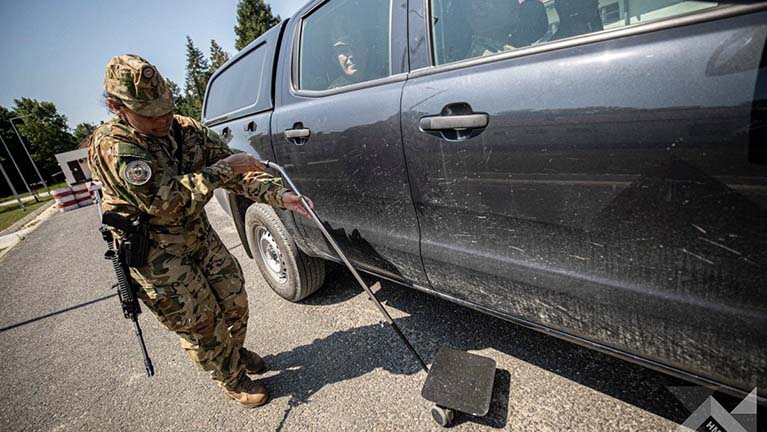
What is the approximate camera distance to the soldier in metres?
1.42

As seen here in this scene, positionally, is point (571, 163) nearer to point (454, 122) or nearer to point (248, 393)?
point (454, 122)

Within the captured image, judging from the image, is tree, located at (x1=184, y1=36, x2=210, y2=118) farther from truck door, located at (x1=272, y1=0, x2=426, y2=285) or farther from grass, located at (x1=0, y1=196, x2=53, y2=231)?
truck door, located at (x1=272, y1=0, x2=426, y2=285)

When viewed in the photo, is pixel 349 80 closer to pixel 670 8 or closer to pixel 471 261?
pixel 471 261

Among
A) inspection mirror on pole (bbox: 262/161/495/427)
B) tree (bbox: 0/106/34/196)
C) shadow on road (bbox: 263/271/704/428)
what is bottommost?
shadow on road (bbox: 263/271/704/428)

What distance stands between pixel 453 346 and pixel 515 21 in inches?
63.5

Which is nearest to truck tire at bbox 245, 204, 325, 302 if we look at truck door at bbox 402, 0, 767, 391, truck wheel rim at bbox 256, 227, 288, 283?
truck wheel rim at bbox 256, 227, 288, 283

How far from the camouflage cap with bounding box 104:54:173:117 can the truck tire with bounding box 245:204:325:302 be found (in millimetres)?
1043

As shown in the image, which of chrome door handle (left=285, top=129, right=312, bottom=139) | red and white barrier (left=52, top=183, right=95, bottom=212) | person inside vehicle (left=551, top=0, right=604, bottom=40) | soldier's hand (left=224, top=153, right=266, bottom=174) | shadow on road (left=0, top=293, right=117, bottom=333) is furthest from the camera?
red and white barrier (left=52, top=183, right=95, bottom=212)

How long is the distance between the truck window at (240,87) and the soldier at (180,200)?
64cm

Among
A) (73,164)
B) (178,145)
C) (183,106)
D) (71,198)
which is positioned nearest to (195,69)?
(183,106)

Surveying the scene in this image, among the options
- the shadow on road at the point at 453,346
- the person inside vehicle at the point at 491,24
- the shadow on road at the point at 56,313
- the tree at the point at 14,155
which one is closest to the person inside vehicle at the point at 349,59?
the person inside vehicle at the point at 491,24

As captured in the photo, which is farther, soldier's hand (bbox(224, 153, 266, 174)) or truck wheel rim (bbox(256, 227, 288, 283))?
truck wheel rim (bbox(256, 227, 288, 283))

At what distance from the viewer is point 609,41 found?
894 millimetres

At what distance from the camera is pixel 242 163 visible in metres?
1.64
